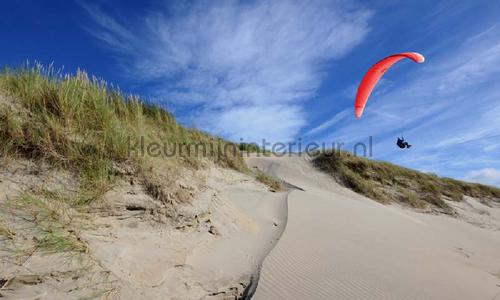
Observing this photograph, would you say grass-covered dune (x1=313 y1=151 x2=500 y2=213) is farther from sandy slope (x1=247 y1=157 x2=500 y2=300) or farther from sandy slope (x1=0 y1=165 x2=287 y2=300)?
sandy slope (x1=0 y1=165 x2=287 y2=300)

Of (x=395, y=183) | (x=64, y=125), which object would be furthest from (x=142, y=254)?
(x=395, y=183)

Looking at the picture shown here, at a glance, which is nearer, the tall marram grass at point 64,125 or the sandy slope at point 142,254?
the sandy slope at point 142,254

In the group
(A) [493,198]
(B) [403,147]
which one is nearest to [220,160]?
(B) [403,147]

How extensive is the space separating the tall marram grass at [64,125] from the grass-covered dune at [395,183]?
→ 739 cm


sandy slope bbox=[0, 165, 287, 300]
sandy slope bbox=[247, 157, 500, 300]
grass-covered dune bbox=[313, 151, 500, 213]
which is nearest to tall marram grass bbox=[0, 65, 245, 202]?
sandy slope bbox=[0, 165, 287, 300]

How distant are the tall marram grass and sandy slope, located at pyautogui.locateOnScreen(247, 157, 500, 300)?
2065mm

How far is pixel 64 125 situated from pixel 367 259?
152 inches

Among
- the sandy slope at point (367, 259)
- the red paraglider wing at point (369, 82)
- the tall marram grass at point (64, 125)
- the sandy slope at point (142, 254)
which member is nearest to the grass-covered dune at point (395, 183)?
the red paraglider wing at point (369, 82)

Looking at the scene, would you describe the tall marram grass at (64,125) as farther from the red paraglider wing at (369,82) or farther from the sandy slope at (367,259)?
the red paraglider wing at (369,82)

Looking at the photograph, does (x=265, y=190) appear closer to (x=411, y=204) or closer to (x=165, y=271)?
(x=165, y=271)

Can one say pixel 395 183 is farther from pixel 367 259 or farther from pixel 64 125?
→ pixel 64 125

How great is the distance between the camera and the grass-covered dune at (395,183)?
9.66 m

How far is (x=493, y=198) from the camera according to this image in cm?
1155

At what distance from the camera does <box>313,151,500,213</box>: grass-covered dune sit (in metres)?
9.66
